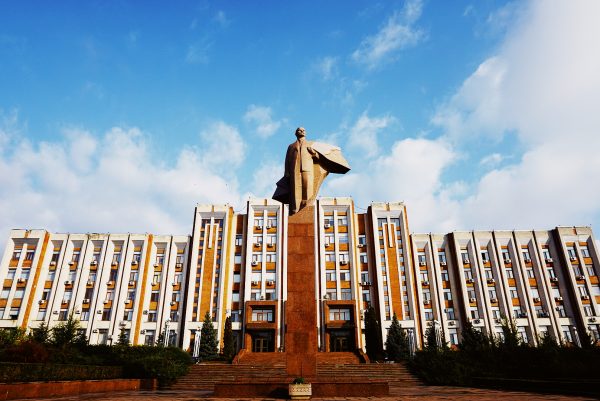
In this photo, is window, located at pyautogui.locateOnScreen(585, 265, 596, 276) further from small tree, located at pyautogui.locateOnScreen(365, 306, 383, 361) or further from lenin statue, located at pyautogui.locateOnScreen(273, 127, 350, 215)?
lenin statue, located at pyautogui.locateOnScreen(273, 127, 350, 215)

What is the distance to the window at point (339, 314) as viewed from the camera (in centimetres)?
3388

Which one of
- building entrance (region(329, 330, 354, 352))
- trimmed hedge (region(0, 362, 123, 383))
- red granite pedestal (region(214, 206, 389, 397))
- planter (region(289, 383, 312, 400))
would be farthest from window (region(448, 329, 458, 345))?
planter (region(289, 383, 312, 400))

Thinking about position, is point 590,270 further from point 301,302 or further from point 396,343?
point 301,302

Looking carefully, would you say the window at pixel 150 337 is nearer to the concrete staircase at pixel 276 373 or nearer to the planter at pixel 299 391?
the concrete staircase at pixel 276 373

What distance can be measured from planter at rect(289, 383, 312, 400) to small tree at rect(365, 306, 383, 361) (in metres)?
24.8

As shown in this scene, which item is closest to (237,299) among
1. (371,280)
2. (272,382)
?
(371,280)

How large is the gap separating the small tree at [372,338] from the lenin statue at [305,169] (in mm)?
23390

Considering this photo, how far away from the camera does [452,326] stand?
3591 centimetres

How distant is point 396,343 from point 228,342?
46.4ft

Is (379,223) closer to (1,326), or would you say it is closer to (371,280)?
(371,280)

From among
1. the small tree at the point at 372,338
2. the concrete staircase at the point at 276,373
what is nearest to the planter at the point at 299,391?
the concrete staircase at the point at 276,373

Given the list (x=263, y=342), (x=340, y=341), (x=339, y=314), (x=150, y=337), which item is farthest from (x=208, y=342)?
(x=339, y=314)

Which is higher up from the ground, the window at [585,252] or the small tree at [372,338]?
the window at [585,252]

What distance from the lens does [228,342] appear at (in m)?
31.3
